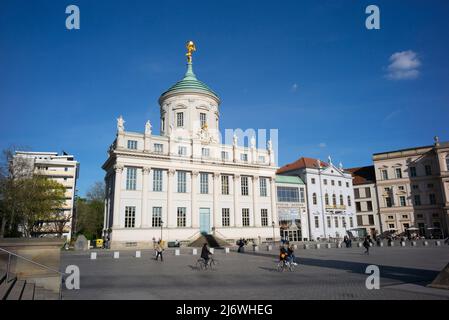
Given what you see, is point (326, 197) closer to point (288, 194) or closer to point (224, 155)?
point (288, 194)

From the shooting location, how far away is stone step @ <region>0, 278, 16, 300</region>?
1065 cm

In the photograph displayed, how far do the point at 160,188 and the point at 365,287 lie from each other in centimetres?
4065

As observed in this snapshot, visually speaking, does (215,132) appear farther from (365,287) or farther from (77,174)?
(77,174)

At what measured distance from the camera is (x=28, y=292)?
1191 cm

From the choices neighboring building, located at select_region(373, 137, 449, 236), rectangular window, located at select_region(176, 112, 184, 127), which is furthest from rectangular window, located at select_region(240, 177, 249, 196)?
neighboring building, located at select_region(373, 137, 449, 236)

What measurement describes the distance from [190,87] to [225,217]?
79.9 ft

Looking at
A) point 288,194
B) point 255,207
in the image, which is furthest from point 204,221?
point 288,194

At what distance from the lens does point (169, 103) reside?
199 ft

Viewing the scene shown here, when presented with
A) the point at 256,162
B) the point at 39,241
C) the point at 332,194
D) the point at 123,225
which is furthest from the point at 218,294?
the point at 332,194

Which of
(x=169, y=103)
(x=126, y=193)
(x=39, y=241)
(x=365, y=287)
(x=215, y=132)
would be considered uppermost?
(x=169, y=103)

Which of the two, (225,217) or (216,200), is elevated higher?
(216,200)

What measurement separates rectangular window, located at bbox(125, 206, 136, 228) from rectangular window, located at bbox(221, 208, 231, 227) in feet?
48.0
